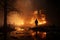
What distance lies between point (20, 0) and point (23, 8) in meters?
0.41

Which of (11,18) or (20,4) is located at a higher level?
(20,4)

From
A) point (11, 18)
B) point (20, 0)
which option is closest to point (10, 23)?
point (11, 18)

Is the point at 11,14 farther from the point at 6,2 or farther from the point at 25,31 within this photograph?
the point at 25,31

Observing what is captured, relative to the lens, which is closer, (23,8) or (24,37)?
(24,37)

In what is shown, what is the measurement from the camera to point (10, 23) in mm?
7152

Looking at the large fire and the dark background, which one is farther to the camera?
the dark background

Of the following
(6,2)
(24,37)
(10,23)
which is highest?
(6,2)

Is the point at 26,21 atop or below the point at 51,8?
below

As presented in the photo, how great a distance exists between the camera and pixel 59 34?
7.01 metres

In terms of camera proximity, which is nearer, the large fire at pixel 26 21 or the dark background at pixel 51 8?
the large fire at pixel 26 21

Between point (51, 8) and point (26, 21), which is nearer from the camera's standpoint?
point (26, 21)

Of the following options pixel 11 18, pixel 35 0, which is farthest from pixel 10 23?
pixel 35 0

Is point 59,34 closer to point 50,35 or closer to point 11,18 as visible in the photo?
point 50,35

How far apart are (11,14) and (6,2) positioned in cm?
63
